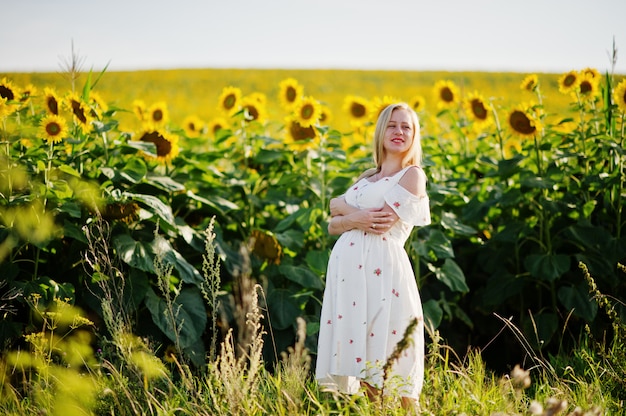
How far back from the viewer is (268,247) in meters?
4.22

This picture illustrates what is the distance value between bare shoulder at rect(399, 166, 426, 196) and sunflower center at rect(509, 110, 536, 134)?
1.66m

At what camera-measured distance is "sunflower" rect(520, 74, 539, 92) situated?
15.1 ft

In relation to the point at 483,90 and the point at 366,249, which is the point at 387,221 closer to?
the point at 366,249

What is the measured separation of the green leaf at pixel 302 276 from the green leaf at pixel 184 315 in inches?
20.9

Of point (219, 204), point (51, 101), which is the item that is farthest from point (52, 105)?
point (219, 204)

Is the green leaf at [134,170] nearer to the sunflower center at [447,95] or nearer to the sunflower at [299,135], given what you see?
the sunflower at [299,135]

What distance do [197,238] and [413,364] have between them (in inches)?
69.3

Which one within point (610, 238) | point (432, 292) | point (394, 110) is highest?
point (394, 110)

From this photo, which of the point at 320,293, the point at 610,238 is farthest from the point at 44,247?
the point at 610,238

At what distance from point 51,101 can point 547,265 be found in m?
3.14

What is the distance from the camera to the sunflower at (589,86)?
4566 mm

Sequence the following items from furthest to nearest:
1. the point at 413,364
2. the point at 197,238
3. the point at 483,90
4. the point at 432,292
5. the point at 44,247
Result: 1. the point at 483,90
2. the point at 432,292
3. the point at 197,238
4. the point at 44,247
5. the point at 413,364

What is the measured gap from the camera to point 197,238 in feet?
13.7

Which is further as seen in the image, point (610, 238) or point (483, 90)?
point (483, 90)
